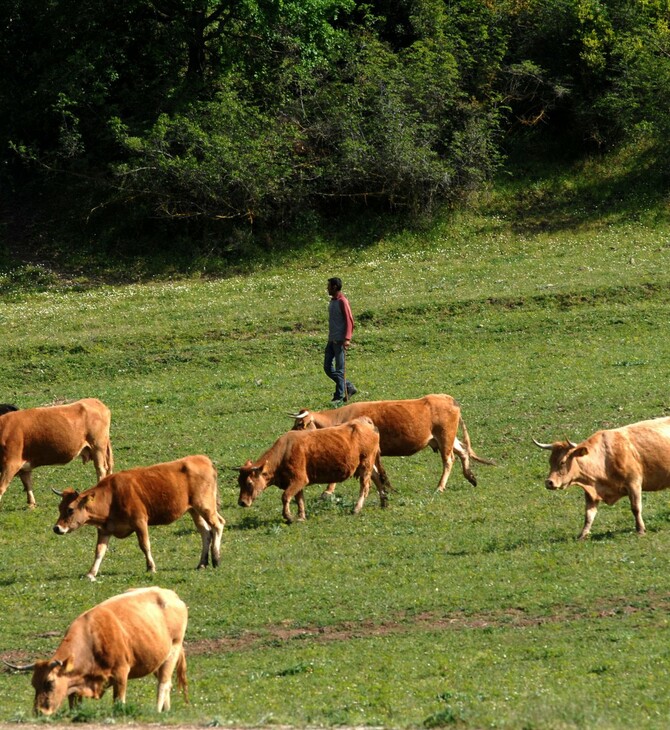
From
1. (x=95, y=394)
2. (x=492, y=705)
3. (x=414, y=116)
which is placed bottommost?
(x=95, y=394)

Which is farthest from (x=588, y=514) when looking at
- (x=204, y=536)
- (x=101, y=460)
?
(x=101, y=460)

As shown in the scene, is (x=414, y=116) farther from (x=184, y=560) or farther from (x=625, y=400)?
(x=184, y=560)

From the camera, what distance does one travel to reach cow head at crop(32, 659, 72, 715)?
486 inches

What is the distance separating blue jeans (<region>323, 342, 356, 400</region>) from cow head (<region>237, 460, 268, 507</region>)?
6946mm

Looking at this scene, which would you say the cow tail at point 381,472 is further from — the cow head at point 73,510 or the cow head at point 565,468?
the cow head at point 73,510

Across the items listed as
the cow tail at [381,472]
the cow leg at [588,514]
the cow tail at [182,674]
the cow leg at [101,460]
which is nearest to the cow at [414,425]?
the cow tail at [381,472]

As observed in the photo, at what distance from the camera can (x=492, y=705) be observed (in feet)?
40.3

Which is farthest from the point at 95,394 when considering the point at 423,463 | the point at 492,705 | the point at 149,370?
the point at 492,705

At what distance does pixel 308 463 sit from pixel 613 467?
466 centimetres

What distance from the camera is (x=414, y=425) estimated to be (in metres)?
21.8

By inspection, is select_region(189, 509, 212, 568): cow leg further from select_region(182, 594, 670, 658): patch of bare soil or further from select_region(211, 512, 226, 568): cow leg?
select_region(182, 594, 670, 658): patch of bare soil

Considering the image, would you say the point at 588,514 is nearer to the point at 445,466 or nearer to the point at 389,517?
the point at 389,517

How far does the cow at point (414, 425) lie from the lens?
21672 millimetres

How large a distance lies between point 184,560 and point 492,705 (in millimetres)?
7220
